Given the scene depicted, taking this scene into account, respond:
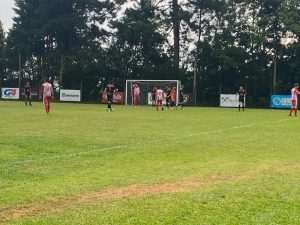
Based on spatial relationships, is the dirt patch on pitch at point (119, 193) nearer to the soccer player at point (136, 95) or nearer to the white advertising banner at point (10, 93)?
the soccer player at point (136, 95)

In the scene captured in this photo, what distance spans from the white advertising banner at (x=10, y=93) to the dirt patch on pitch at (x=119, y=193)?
6240cm

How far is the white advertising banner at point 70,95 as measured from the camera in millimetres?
67750

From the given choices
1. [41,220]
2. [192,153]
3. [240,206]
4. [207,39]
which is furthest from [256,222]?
[207,39]

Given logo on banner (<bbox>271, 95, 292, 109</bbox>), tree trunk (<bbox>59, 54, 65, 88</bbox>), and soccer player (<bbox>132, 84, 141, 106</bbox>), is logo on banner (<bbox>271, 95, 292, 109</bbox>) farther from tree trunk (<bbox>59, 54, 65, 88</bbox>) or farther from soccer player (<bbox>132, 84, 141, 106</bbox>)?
tree trunk (<bbox>59, 54, 65, 88</bbox>)

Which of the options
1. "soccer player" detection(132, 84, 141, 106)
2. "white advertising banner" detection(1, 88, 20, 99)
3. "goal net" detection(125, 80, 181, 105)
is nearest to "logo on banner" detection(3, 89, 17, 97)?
"white advertising banner" detection(1, 88, 20, 99)

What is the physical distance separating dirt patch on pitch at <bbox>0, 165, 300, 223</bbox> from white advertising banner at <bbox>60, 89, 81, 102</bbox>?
57.7 meters

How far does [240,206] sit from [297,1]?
60051mm

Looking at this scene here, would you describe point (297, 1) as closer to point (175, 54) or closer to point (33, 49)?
point (175, 54)

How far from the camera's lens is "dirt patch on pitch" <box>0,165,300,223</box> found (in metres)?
7.48

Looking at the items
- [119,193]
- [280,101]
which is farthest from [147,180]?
[280,101]

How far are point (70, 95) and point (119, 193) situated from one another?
2365 inches

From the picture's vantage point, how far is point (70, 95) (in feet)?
224

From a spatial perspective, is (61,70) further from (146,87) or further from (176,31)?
(146,87)

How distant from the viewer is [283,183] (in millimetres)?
9547
